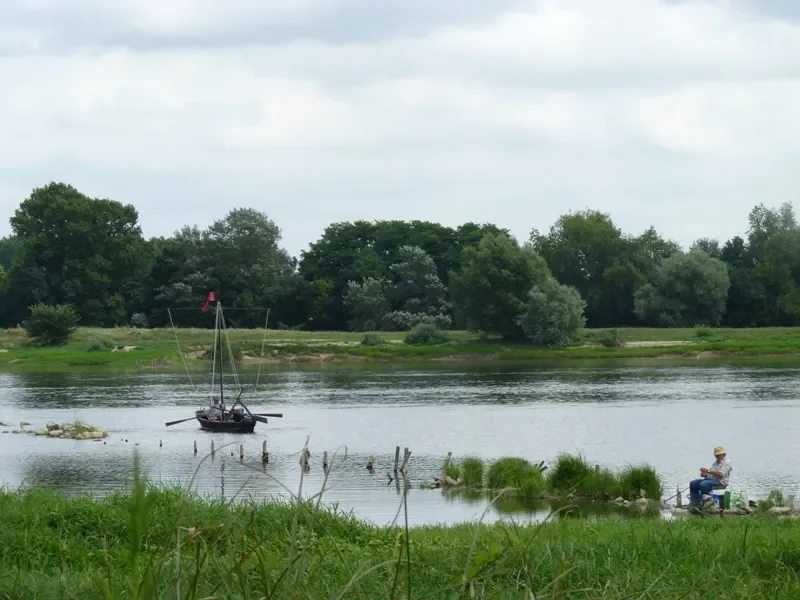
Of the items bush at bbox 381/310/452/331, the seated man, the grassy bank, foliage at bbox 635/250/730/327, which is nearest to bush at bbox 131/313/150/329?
bush at bbox 381/310/452/331

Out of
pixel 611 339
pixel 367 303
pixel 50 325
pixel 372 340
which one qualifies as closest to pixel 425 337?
pixel 372 340

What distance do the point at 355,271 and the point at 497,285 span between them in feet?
90.4

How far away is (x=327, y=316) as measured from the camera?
115 meters

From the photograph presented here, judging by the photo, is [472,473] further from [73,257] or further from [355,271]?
[73,257]

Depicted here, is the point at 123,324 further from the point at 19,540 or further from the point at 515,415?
the point at 19,540

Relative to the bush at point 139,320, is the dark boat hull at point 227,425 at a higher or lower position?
lower

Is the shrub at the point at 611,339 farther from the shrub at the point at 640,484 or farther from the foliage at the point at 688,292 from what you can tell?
the shrub at the point at 640,484

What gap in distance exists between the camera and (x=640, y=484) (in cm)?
2669

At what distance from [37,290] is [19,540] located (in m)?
107

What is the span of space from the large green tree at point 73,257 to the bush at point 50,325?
18156 millimetres

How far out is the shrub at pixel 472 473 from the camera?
3032 cm

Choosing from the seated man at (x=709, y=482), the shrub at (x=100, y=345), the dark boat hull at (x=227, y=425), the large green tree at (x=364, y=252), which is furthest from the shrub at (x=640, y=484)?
the large green tree at (x=364, y=252)

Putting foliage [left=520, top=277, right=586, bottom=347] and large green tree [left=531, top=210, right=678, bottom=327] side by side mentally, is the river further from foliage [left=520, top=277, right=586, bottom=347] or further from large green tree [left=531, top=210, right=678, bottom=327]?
large green tree [left=531, top=210, right=678, bottom=327]

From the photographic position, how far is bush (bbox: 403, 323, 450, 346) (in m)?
95.4
